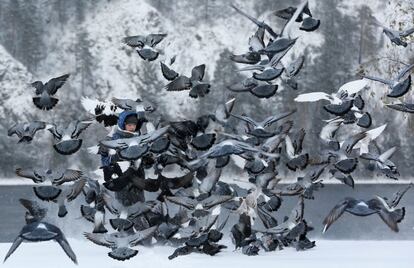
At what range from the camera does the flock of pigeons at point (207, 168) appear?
11750mm

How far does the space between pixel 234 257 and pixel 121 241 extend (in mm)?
1623

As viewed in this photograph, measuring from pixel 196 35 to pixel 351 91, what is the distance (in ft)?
247

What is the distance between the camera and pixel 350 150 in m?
12.6

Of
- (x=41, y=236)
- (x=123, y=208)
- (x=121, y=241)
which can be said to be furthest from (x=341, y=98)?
(x=41, y=236)

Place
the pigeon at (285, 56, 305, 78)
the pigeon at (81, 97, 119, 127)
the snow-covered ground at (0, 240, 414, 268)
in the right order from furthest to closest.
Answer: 1. the pigeon at (285, 56, 305, 78)
2. the pigeon at (81, 97, 119, 127)
3. the snow-covered ground at (0, 240, 414, 268)

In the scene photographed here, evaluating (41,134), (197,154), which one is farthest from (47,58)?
(197,154)

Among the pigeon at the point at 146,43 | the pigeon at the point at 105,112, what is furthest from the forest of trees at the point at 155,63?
the pigeon at the point at 105,112

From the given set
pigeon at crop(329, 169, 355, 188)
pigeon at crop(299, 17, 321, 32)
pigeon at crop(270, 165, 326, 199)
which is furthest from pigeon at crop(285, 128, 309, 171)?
pigeon at crop(299, 17, 321, 32)

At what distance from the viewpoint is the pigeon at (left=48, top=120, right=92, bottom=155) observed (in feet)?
40.3

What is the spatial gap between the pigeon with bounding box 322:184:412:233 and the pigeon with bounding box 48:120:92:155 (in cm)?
335

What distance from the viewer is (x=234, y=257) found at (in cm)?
1177

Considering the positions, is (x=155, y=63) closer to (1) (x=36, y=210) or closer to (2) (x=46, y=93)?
(2) (x=46, y=93)

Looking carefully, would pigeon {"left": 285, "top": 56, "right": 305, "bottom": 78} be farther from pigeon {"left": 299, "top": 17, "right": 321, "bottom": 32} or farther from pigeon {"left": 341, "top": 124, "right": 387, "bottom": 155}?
pigeon {"left": 341, "top": 124, "right": 387, "bottom": 155}

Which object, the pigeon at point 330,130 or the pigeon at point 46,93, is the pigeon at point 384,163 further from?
the pigeon at point 46,93
